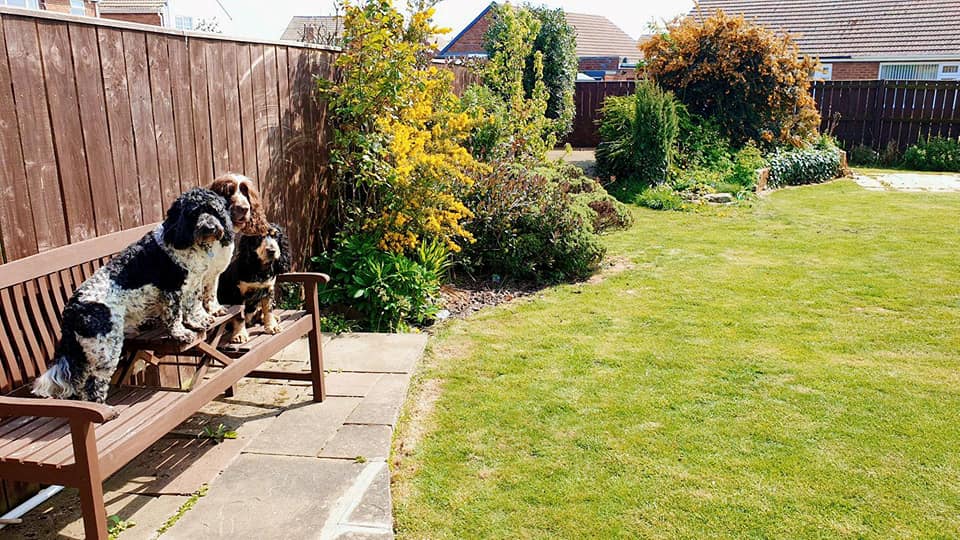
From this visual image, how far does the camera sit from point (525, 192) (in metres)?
6.98

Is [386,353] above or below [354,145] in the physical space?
below

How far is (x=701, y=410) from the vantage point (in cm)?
402

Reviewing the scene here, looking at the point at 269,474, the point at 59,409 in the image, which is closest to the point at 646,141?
the point at 269,474

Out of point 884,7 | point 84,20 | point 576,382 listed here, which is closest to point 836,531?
point 576,382

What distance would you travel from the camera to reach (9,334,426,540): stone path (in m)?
2.84

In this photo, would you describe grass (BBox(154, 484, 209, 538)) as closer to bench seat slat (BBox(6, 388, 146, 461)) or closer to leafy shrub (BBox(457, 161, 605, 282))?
bench seat slat (BBox(6, 388, 146, 461))

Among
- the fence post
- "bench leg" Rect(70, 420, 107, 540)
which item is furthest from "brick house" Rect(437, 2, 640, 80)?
"bench leg" Rect(70, 420, 107, 540)

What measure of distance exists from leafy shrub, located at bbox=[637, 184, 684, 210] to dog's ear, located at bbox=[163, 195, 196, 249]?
852 centimetres

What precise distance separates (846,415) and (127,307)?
3638 mm

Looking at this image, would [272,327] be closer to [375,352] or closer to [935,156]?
[375,352]

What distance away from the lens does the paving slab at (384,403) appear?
150 inches

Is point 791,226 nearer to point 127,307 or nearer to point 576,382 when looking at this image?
point 576,382

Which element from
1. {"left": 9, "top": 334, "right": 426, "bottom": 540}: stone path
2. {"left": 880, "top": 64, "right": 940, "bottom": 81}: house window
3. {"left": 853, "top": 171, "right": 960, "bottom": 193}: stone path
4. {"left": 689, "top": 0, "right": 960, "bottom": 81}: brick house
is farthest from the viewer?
{"left": 880, "top": 64, "right": 940, "bottom": 81}: house window

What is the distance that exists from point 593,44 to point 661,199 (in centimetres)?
3281
